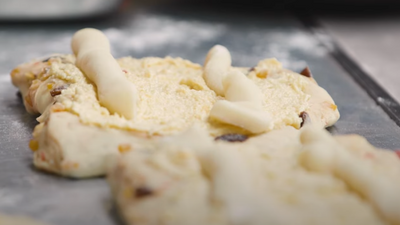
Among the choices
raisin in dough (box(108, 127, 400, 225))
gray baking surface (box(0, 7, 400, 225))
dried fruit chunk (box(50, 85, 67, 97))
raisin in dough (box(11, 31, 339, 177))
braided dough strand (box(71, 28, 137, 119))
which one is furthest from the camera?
dried fruit chunk (box(50, 85, 67, 97))

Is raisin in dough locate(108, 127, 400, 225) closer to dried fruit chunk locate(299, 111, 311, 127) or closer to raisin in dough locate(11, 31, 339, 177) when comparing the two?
raisin in dough locate(11, 31, 339, 177)

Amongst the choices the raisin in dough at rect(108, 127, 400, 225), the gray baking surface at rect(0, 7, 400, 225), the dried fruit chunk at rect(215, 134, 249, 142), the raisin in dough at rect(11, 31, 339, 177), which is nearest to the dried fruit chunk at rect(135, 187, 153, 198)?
the raisin in dough at rect(108, 127, 400, 225)

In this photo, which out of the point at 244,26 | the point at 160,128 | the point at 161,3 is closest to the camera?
the point at 160,128

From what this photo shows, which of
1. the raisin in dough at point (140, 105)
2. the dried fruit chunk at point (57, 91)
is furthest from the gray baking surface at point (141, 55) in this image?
the dried fruit chunk at point (57, 91)

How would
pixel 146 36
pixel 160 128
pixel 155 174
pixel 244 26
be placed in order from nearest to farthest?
1. pixel 155 174
2. pixel 160 128
3. pixel 146 36
4. pixel 244 26

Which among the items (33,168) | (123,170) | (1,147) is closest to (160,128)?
(123,170)

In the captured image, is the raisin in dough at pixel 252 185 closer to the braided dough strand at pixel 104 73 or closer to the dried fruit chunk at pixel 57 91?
the braided dough strand at pixel 104 73

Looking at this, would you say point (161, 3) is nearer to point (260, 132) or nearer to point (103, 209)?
point (260, 132)
